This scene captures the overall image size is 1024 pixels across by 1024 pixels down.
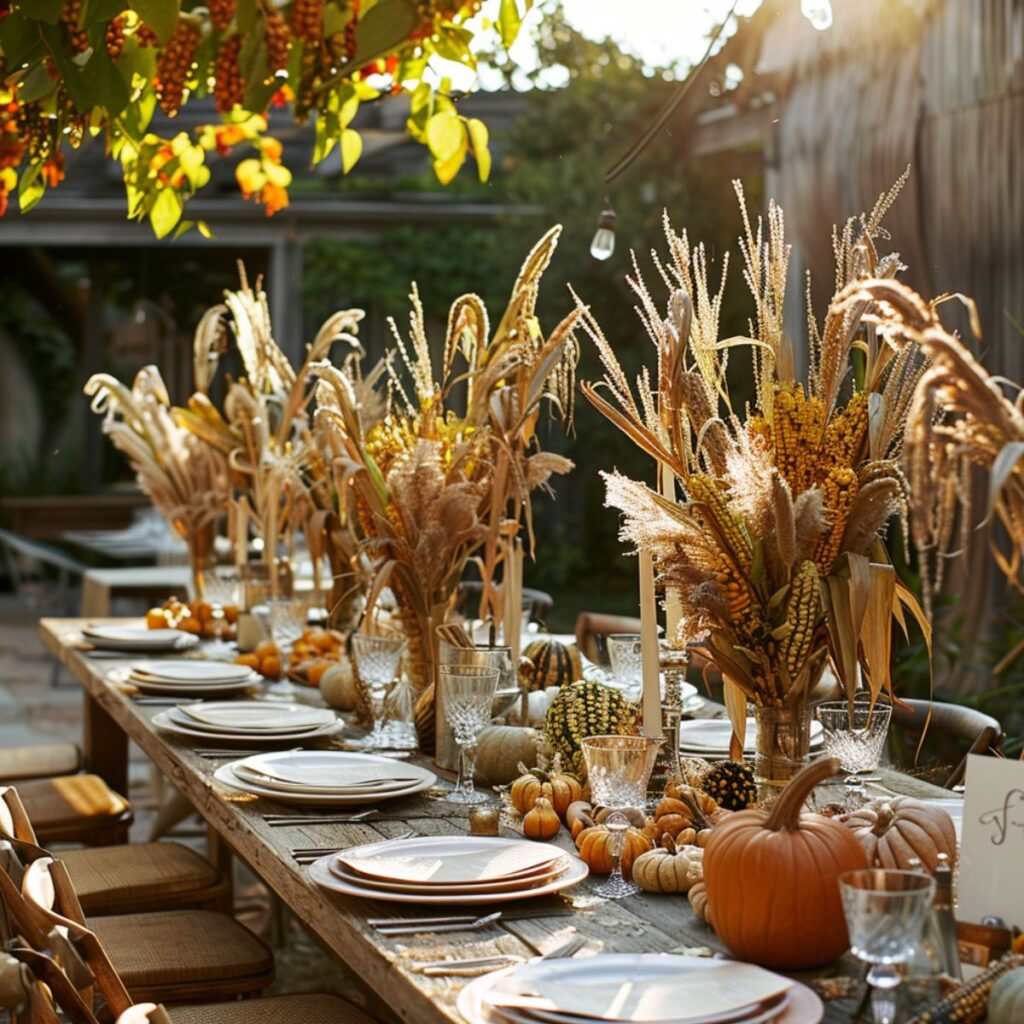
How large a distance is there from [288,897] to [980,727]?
1.21m

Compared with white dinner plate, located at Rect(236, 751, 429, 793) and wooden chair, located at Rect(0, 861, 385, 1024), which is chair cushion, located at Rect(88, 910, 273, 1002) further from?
white dinner plate, located at Rect(236, 751, 429, 793)

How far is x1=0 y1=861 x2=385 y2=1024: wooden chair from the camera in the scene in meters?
1.53

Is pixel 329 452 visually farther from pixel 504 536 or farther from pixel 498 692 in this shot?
pixel 498 692

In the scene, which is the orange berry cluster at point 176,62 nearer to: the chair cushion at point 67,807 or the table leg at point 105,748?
the chair cushion at point 67,807

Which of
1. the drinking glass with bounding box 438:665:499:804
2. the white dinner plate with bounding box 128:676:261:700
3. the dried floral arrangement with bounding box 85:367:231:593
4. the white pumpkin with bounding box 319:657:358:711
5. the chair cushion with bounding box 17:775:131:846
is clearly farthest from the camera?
the dried floral arrangement with bounding box 85:367:231:593

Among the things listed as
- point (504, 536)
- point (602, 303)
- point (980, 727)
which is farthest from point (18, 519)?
point (980, 727)

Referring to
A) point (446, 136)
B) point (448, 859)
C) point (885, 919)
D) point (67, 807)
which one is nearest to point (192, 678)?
point (67, 807)

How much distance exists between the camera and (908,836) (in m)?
1.60

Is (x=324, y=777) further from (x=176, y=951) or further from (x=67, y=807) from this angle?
(x=67, y=807)

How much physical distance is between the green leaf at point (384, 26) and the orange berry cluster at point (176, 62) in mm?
252

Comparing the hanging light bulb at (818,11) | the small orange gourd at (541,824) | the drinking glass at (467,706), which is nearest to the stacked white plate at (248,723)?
the drinking glass at (467,706)

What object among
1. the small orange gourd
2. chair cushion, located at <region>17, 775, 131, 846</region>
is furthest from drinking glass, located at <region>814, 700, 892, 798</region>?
chair cushion, located at <region>17, 775, 131, 846</region>

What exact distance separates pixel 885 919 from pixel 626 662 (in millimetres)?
1475

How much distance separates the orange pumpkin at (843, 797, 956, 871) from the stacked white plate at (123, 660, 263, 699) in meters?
1.77
